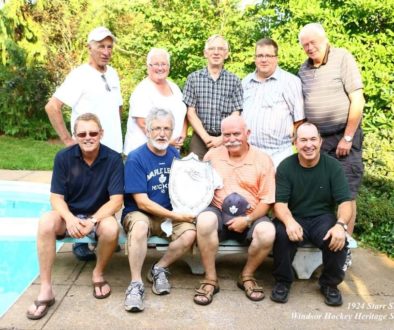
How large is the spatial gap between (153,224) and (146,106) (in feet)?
3.55

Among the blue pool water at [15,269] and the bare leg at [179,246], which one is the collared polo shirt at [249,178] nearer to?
the bare leg at [179,246]

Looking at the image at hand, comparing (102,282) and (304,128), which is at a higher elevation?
(304,128)

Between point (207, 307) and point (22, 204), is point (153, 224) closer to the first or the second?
point (207, 307)

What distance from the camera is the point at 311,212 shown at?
343 cm

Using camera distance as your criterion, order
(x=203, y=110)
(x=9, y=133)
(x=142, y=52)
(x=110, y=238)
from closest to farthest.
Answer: (x=110, y=238) → (x=203, y=110) → (x=142, y=52) → (x=9, y=133)

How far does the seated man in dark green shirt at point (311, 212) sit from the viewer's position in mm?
3215

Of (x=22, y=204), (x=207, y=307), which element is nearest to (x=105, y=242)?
(x=207, y=307)

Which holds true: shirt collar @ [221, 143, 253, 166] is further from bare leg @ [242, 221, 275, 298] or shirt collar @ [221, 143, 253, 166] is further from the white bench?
the white bench

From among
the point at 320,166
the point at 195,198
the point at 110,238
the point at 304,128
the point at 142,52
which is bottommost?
the point at 110,238

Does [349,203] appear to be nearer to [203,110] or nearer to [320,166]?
[320,166]

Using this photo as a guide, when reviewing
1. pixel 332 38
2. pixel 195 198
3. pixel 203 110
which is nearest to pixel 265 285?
pixel 195 198

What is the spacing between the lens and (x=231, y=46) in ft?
26.4

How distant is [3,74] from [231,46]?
18.5 ft

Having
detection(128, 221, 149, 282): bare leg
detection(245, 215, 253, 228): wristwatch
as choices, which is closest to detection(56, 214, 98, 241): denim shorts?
detection(128, 221, 149, 282): bare leg
